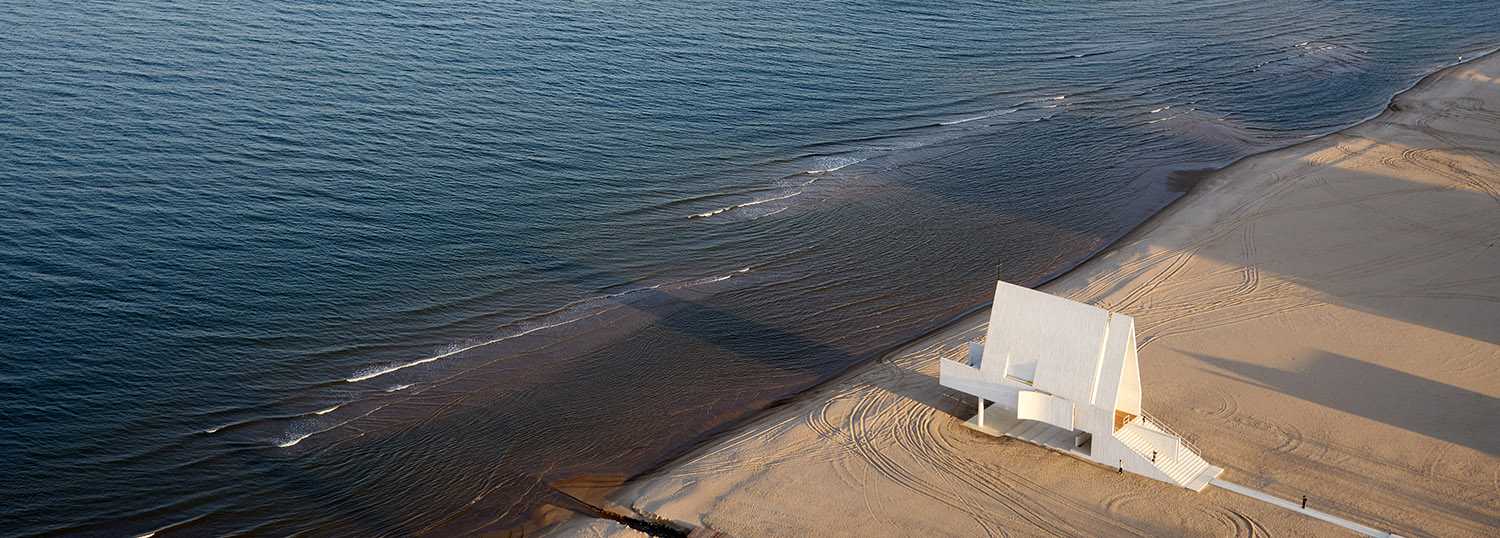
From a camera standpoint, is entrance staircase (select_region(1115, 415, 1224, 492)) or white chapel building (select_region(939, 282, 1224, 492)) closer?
entrance staircase (select_region(1115, 415, 1224, 492))

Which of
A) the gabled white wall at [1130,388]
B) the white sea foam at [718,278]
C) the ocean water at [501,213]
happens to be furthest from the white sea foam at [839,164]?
the gabled white wall at [1130,388]

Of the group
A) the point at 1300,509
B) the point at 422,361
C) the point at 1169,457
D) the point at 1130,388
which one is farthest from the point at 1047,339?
the point at 422,361

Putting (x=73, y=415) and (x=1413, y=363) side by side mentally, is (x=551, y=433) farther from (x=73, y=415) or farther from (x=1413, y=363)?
(x=1413, y=363)

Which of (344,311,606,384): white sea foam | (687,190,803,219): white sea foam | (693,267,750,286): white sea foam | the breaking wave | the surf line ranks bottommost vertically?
the surf line

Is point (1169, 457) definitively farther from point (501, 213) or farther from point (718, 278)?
point (501, 213)

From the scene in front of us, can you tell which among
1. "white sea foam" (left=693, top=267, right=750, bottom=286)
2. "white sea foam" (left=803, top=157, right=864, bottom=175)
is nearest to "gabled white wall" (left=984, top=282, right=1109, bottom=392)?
"white sea foam" (left=693, top=267, right=750, bottom=286)

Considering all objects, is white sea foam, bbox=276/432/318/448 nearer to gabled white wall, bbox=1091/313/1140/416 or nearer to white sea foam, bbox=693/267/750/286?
white sea foam, bbox=693/267/750/286
